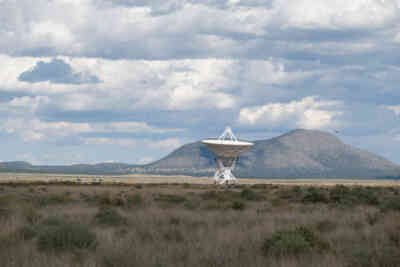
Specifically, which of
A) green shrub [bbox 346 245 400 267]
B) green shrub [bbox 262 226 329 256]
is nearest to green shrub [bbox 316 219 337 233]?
green shrub [bbox 262 226 329 256]

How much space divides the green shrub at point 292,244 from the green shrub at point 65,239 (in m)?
4.60

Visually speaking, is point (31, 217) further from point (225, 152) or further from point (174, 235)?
point (225, 152)

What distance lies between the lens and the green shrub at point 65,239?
16.1m

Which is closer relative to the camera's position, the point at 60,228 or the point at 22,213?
the point at 60,228

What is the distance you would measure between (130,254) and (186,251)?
5.73 feet

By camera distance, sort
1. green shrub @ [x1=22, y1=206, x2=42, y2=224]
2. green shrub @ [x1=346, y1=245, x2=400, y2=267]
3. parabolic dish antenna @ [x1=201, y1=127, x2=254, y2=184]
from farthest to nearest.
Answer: parabolic dish antenna @ [x1=201, y1=127, x2=254, y2=184] → green shrub @ [x1=22, y1=206, x2=42, y2=224] → green shrub @ [x1=346, y1=245, x2=400, y2=267]

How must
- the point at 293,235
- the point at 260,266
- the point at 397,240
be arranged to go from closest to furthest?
the point at 260,266
the point at 293,235
the point at 397,240

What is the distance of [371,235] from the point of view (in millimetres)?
19328

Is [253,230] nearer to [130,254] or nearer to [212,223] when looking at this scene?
[212,223]

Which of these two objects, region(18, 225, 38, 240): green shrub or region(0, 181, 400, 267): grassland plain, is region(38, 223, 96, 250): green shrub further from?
region(18, 225, 38, 240): green shrub

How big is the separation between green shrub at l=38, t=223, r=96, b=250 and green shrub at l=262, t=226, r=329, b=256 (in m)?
4.60

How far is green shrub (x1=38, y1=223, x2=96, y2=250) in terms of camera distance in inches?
635

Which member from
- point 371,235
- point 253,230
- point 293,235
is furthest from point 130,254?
point 371,235

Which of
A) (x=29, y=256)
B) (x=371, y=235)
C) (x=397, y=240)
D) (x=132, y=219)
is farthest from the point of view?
(x=132, y=219)
